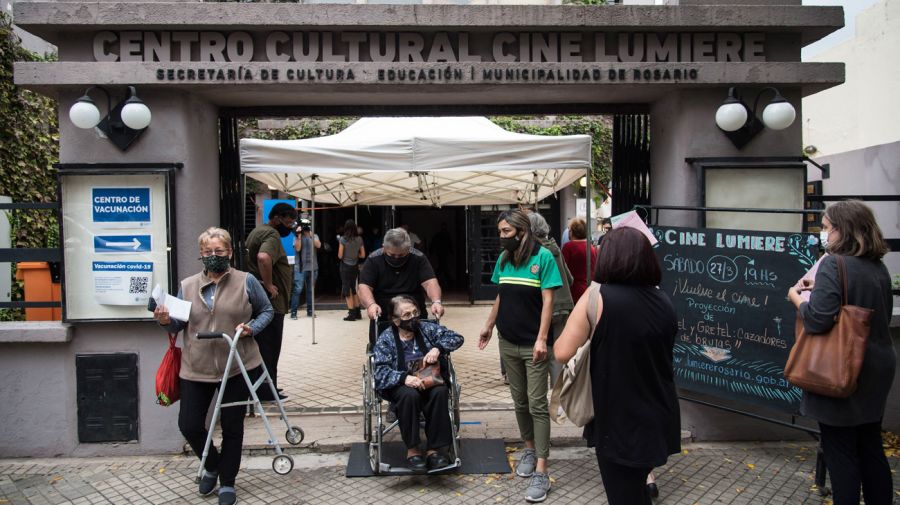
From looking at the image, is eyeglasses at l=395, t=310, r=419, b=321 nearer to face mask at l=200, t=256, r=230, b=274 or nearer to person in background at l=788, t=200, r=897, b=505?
face mask at l=200, t=256, r=230, b=274

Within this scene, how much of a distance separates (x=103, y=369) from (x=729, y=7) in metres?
5.99

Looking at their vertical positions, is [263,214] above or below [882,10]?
below

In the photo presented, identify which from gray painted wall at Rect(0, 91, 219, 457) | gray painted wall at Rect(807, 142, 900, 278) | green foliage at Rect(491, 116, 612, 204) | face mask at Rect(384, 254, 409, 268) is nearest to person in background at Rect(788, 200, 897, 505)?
face mask at Rect(384, 254, 409, 268)

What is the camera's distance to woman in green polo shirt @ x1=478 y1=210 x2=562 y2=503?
171 inches

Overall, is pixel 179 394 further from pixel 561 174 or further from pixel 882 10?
pixel 882 10

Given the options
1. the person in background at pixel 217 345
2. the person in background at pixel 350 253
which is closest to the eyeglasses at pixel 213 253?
the person in background at pixel 217 345

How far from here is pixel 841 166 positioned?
377 inches

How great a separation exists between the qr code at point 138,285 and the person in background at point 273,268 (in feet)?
3.55

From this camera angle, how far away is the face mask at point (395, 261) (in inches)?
213

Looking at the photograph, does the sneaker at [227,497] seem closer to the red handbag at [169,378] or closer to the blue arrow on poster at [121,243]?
the red handbag at [169,378]

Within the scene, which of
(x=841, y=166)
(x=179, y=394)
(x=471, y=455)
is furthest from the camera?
(x=841, y=166)

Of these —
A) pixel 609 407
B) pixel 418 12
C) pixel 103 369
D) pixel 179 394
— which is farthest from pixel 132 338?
pixel 609 407

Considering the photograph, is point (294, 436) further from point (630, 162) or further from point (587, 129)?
point (587, 129)

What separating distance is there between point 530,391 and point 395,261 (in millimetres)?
1684
